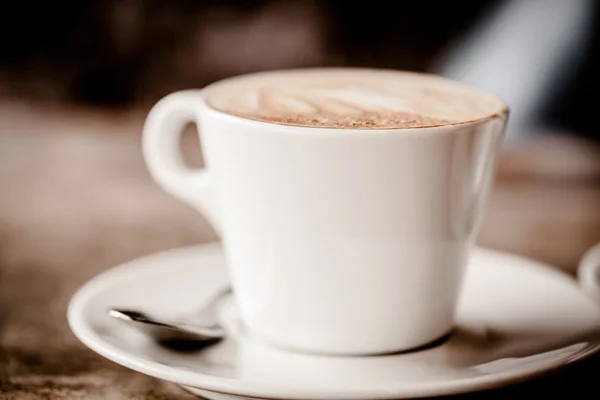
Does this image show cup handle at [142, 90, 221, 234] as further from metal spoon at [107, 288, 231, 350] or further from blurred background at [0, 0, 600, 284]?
blurred background at [0, 0, 600, 284]

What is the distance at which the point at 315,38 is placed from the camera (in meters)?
1.01

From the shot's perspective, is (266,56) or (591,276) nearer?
(591,276)

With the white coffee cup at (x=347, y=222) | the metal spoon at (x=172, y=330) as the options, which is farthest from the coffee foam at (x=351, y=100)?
the metal spoon at (x=172, y=330)

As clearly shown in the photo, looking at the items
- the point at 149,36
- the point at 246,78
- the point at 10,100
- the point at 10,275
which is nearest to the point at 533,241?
the point at 246,78

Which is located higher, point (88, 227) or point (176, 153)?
point (176, 153)

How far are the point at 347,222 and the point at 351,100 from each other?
106 millimetres

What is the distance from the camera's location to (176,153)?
49 centimetres

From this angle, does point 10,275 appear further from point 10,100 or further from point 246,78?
point 10,100

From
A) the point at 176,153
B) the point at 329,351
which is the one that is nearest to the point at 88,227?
the point at 176,153

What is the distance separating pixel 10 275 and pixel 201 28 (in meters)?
0.51

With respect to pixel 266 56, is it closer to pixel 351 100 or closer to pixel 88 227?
pixel 88 227

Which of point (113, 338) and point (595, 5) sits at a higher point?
point (595, 5)

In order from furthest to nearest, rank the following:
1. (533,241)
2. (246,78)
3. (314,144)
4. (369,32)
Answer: (369,32) → (533,241) → (246,78) → (314,144)

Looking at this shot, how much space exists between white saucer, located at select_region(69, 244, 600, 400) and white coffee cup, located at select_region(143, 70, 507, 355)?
20 mm
